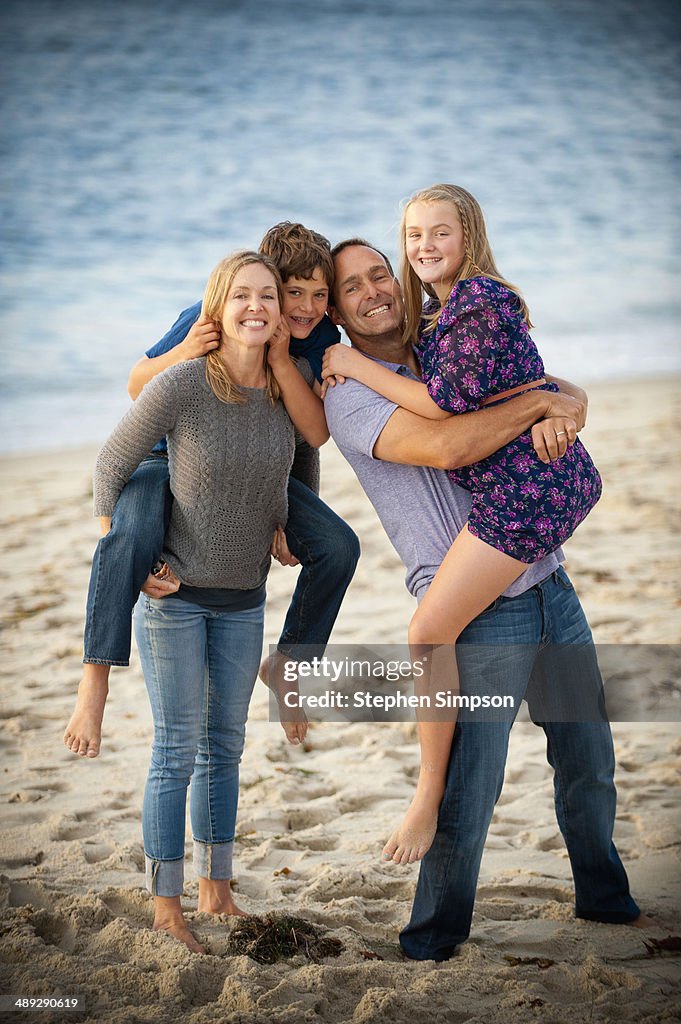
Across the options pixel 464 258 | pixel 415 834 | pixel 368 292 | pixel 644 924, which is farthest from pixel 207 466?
pixel 644 924

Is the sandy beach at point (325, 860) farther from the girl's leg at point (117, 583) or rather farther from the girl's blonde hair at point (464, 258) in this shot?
the girl's blonde hair at point (464, 258)

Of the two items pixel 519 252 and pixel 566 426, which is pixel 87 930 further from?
pixel 519 252

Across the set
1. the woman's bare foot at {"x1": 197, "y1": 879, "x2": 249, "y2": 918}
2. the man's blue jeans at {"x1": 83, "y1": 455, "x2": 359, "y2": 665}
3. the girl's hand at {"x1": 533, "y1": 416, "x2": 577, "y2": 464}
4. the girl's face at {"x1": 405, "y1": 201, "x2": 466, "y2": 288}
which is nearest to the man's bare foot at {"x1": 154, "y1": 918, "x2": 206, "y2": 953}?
the woman's bare foot at {"x1": 197, "y1": 879, "x2": 249, "y2": 918}

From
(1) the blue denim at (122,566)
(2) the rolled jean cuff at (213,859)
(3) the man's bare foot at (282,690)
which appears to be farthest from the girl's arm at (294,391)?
(2) the rolled jean cuff at (213,859)

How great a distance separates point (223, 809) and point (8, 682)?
2.09 metres

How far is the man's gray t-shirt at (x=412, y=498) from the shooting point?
2.63m

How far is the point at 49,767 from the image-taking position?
3912mm

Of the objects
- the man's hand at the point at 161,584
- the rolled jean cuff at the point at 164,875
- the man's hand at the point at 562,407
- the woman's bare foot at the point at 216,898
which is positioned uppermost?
the man's hand at the point at 562,407

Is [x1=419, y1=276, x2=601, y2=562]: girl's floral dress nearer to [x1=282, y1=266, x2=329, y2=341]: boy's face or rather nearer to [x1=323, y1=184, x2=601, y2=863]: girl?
[x1=323, y1=184, x2=601, y2=863]: girl

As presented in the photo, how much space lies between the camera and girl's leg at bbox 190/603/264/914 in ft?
9.27

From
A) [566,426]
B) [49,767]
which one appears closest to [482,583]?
[566,426]

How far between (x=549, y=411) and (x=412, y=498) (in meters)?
0.42

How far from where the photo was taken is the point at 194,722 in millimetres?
2764

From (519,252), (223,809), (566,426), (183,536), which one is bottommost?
(223,809)
